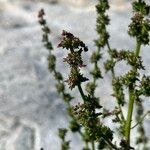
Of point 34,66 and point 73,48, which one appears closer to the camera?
point 73,48

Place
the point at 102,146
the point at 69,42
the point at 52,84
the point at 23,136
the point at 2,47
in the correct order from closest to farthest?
the point at 69,42 < the point at 102,146 < the point at 23,136 < the point at 52,84 < the point at 2,47

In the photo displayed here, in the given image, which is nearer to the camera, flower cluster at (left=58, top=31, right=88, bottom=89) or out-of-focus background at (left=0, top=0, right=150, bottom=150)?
flower cluster at (left=58, top=31, right=88, bottom=89)

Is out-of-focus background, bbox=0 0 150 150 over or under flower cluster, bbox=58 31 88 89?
over

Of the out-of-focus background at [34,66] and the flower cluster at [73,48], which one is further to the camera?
the out-of-focus background at [34,66]

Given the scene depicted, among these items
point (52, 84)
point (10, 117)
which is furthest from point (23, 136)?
point (52, 84)

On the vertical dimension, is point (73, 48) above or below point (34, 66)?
below

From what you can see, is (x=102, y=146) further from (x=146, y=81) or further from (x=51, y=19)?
(x=51, y=19)

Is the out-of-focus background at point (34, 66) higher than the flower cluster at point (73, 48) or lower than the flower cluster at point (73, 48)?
higher

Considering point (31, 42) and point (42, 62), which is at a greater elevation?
point (31, 42)
